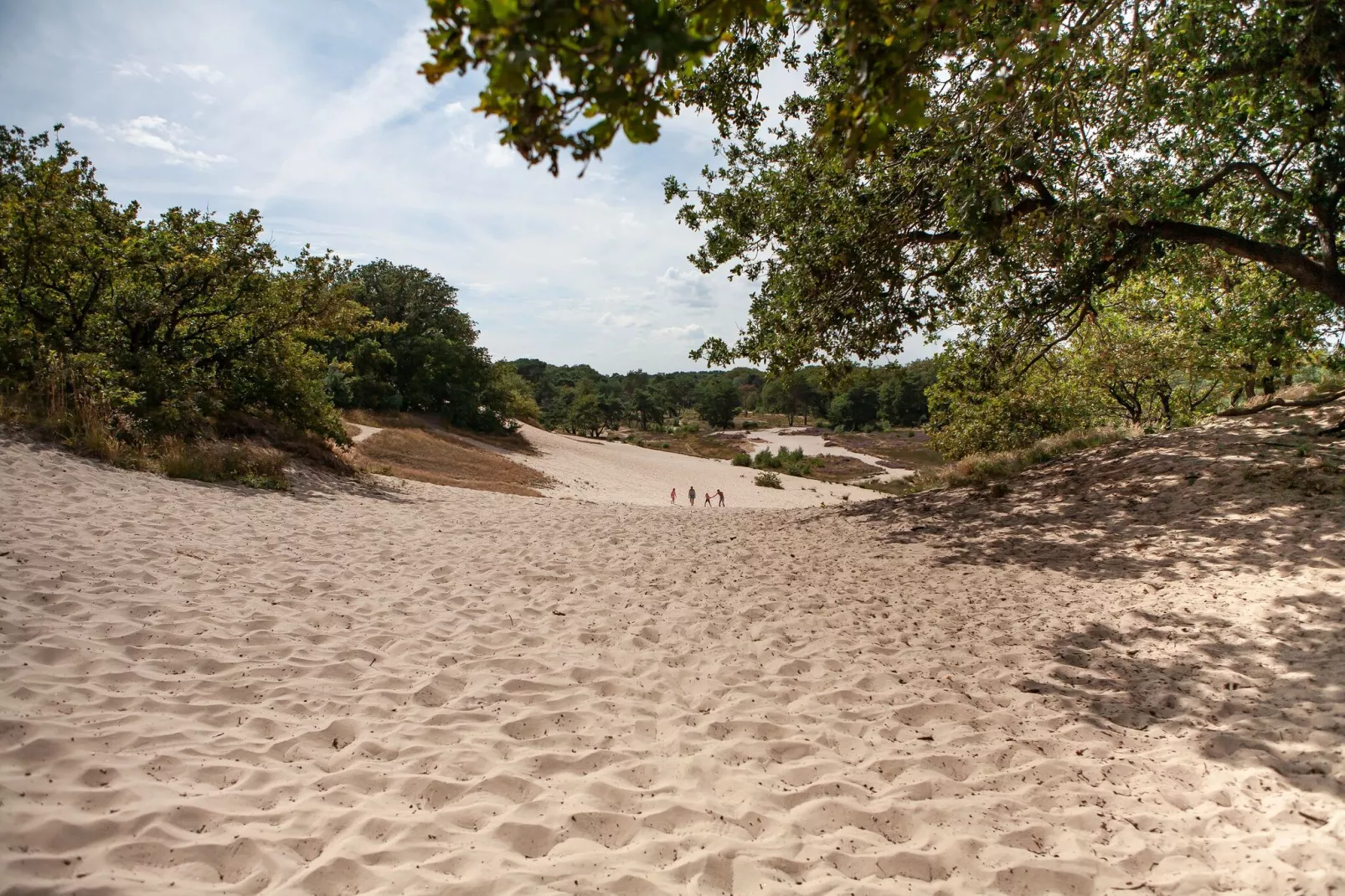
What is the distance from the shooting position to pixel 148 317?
12.4m

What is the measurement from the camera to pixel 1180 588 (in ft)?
19.3

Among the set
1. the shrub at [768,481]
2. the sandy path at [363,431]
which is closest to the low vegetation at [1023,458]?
the shrub at [768,481]

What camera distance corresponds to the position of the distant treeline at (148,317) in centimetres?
1091

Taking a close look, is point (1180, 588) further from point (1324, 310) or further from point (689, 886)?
point (1324, 310)

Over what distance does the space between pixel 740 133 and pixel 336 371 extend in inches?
983

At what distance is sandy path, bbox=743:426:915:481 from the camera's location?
44969 mm

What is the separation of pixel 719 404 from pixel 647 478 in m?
59.4

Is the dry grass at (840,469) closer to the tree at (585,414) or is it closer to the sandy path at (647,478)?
the sandy path at (647,478)

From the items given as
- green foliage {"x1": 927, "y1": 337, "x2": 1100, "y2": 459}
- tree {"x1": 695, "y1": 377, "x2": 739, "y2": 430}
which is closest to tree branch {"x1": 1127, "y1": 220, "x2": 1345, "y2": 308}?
green foliage {"x1": 927, "y1": 337, "x2": 1100, "y2": 459}

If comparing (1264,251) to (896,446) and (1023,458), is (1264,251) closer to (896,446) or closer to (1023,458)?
(1023,458)

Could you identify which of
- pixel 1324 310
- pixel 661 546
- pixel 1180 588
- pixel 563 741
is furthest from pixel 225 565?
pixel 1324 310

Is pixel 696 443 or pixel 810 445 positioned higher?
pixel 810 445

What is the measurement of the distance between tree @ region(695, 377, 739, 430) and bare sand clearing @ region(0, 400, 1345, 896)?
8017cm

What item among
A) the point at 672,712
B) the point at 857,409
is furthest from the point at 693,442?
the point at 672,712
